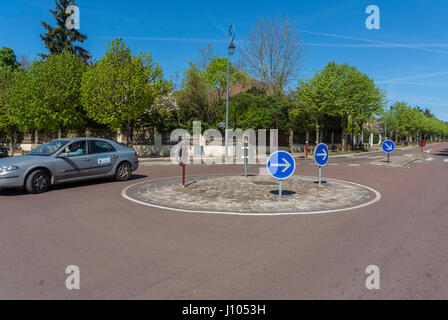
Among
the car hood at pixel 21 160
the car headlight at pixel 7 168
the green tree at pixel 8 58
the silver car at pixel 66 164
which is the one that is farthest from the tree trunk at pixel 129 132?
the green tree at pixel 8 58

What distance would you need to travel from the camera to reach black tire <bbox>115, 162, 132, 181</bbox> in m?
10.8

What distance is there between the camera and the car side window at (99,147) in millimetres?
9938

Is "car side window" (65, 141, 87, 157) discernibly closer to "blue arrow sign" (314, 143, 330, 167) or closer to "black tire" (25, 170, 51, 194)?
"black tire" (25, 170, 51, 194)

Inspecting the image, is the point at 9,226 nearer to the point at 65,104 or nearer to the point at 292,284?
the point at 292,284

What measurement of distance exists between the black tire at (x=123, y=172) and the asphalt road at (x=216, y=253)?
12.5 feet

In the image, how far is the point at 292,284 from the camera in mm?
3232

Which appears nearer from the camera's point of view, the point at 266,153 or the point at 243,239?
the point at 243,239

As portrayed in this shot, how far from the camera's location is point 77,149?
954 cm

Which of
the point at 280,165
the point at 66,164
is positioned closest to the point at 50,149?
the point at 66,164

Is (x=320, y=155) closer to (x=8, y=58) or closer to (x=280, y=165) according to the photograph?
(x=280, y=165)

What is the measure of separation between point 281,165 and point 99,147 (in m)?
6.14

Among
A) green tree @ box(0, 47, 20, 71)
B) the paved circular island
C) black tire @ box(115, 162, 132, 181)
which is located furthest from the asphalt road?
green tree @ box(0, 47, 20, 71)
